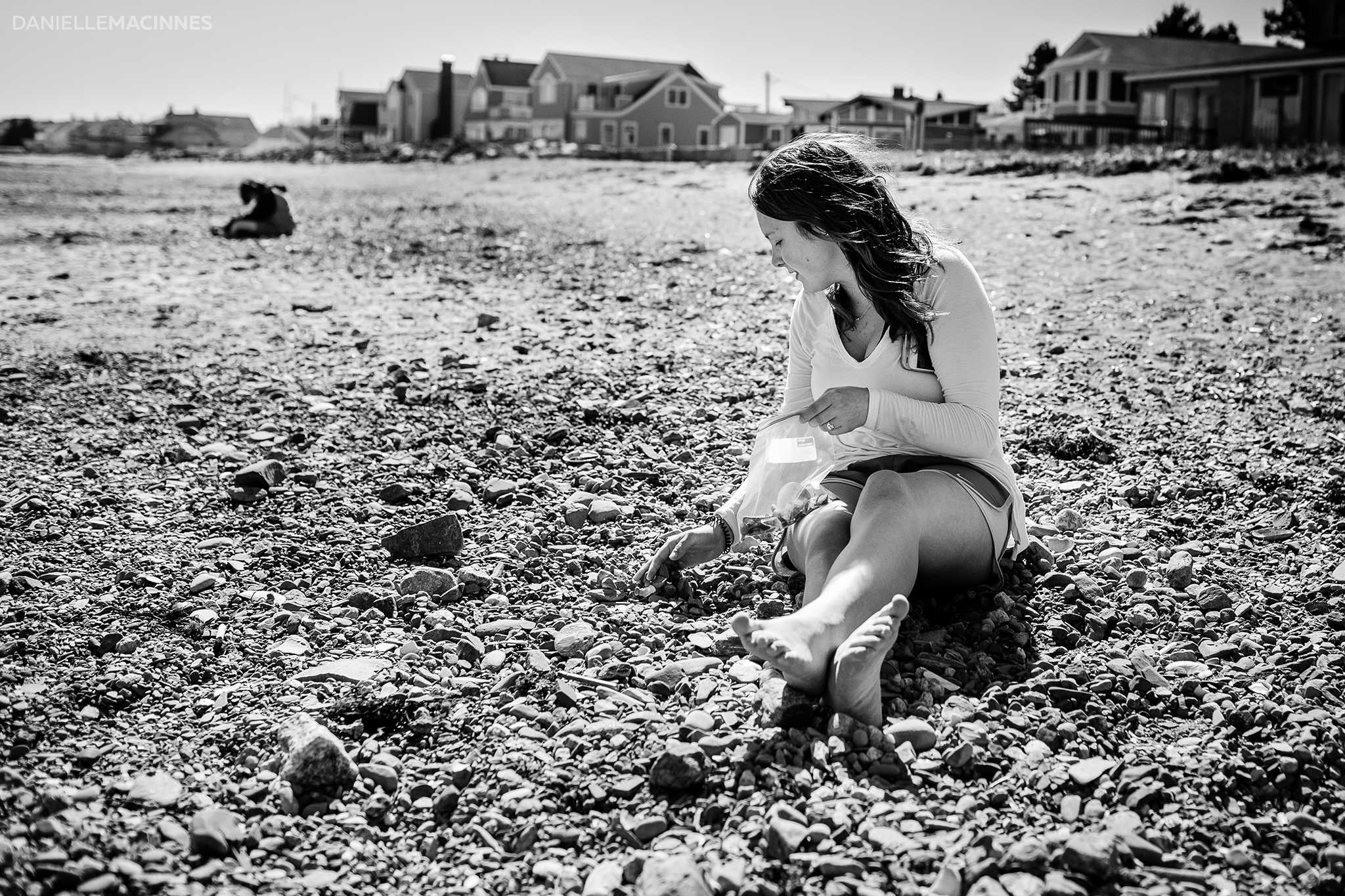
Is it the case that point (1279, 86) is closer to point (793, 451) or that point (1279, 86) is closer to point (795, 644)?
point (793, 451)

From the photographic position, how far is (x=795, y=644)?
2373 millimetres

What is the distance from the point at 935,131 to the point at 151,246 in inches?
1400

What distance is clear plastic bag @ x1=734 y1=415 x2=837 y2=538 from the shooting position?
308 centimetres

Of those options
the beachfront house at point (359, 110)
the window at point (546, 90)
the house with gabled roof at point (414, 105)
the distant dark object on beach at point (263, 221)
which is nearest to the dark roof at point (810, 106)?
the window at point (546, 90)

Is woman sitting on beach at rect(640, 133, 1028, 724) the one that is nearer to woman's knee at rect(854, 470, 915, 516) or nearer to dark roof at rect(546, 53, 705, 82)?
woman's knee at rect(854, 470, 915, 516)

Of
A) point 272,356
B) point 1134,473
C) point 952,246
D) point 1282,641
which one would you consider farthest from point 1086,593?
point 272,356

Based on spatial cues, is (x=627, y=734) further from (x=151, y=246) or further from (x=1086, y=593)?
(x=151, y=246)

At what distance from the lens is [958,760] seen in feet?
7.68

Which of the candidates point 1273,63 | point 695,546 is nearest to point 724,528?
point 695,546

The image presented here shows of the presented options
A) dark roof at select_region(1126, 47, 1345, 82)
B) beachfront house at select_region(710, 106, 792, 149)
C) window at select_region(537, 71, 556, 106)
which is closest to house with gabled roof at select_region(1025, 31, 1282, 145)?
dark roof at select_region(1126, 47, 1345, 82)

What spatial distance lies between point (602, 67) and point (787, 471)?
178 ft

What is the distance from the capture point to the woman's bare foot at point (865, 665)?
92.7 inches

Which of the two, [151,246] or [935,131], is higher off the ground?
[935,131]

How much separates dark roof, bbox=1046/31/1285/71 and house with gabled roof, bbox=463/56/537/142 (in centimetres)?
2735
